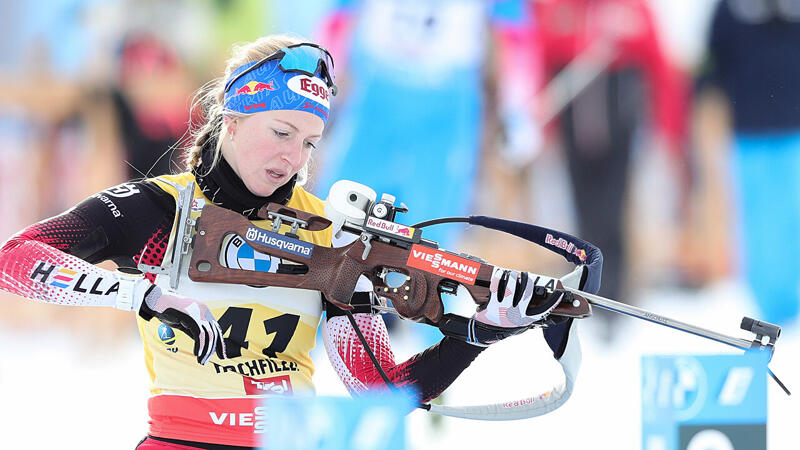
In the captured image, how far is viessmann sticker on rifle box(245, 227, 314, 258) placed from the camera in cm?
161

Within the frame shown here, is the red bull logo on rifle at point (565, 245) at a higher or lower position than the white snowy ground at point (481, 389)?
higher

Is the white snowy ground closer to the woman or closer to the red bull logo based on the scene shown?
the woman

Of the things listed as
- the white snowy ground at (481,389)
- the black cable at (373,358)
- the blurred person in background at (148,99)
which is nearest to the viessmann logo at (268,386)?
the black cable at (373,358)

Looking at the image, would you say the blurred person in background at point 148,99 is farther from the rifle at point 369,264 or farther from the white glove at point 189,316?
the white glove at point 189,316

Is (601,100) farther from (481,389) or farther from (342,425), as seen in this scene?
(342,425)

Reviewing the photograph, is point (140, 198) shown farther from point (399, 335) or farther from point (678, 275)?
point (678, 275)

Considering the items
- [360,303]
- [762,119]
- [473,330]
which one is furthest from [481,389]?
[762,119]

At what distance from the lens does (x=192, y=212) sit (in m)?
1.66

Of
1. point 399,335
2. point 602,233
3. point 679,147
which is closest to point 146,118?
point 399,335

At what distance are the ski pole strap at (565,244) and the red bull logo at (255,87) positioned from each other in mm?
451

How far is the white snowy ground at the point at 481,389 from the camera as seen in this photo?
329cm

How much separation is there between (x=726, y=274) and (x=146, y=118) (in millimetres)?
3593

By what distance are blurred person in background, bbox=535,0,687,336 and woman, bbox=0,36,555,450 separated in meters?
4.00

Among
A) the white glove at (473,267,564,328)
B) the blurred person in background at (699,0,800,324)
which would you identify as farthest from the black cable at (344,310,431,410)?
the blurred person in background at (699,0,800,324)
